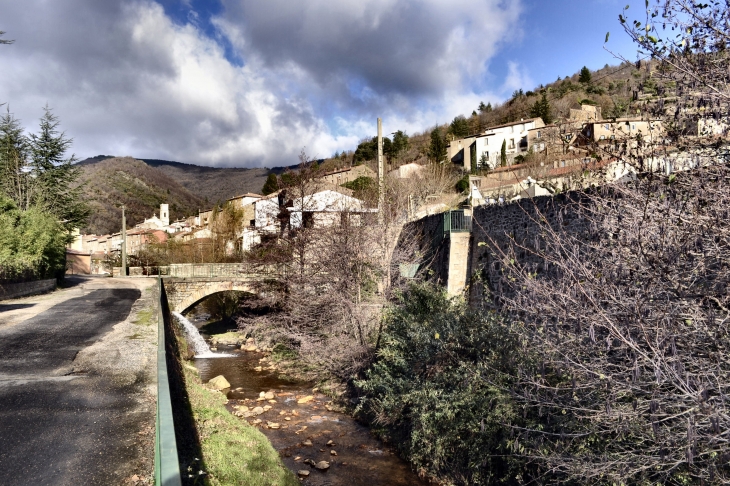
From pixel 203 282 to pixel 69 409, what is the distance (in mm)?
21568

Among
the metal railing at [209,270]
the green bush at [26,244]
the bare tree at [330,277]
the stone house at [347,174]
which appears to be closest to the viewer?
the bare tree at [330,277]

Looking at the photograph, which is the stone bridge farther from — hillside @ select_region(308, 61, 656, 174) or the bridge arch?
hillside @ select_region(308, 61, 656, 174)

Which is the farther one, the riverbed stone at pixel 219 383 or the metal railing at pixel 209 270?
the metal railing at pixel 209 270

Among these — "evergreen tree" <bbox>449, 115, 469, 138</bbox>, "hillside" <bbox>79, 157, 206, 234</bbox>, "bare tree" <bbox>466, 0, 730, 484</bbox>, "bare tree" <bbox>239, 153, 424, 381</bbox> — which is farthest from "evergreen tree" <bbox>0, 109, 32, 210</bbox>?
"hillside" <bbox>79, 157, 206, 234</bbox>

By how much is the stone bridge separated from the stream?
8325 millimetres

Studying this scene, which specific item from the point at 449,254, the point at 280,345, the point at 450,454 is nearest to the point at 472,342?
the point at 450,454

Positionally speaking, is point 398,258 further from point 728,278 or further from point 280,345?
point 728,278

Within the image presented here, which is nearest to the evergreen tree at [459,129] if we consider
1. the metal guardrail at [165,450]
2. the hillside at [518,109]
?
the hillside at [518,109]

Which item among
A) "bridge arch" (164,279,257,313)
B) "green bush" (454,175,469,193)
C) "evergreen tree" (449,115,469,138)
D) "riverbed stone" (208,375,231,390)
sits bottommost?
"riverbed stone" (208,375,231,390)

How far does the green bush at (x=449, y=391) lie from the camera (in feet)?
27.8

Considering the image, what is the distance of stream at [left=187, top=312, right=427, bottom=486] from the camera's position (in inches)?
393

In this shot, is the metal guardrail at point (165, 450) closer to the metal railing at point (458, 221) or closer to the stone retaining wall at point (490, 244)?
the stone retaining wall at point (490, 244)

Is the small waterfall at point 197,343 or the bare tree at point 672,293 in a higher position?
the bare tree at point 672,293

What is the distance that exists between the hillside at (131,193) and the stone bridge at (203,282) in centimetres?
8640
